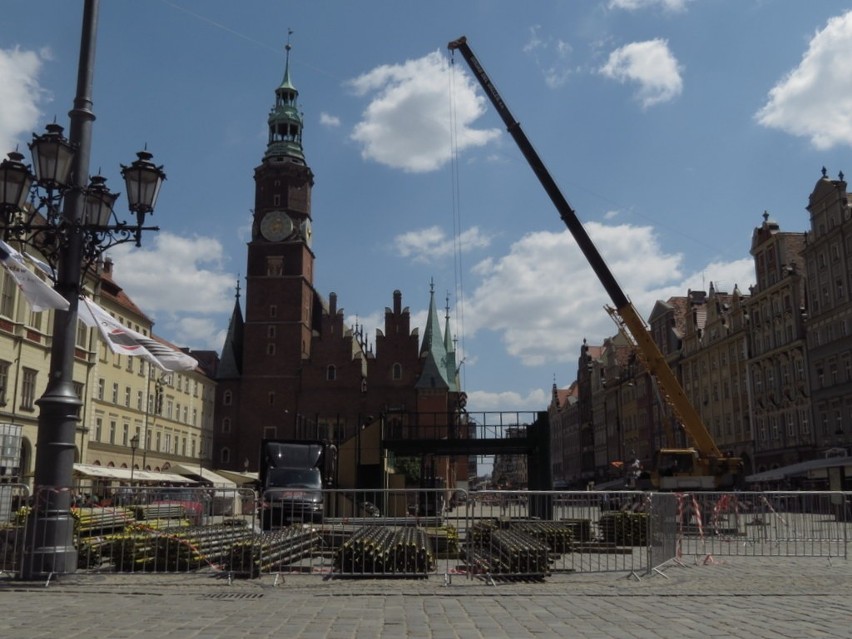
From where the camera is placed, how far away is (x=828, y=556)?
16.8 meters

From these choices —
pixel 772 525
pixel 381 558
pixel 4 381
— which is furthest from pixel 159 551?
pixel 4 381

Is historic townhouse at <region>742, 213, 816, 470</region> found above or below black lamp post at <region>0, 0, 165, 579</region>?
above

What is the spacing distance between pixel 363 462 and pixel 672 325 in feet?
171

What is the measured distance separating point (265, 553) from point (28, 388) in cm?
2957

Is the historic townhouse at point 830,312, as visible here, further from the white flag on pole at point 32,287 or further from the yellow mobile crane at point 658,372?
the white flag on pole at point 32,287

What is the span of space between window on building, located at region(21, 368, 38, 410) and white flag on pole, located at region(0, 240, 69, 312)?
96.0 ft

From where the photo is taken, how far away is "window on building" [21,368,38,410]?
37.7m

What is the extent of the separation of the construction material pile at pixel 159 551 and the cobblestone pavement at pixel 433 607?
1.70ft

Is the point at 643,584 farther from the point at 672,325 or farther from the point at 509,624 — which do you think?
the point at 672,325

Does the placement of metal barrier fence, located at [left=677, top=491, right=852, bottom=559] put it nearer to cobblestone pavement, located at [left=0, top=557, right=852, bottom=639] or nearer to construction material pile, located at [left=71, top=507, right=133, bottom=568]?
cobblestone pavement, located at [left=0, top=557, right=852, bottom=639]

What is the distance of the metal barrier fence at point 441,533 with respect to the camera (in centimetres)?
1273

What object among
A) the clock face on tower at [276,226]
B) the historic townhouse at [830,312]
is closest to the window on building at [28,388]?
the clock face on tower at [276,226]

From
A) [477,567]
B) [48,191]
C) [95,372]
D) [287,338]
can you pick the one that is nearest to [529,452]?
[477,567]

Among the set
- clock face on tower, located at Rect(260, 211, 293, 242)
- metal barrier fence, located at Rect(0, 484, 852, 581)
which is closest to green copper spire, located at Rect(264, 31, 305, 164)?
clock face on tower, located at Rect(260, 211, 293, 242)
